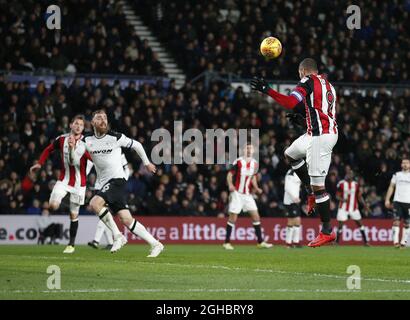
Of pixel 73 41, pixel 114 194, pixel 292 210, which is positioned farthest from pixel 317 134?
pixel 73 41

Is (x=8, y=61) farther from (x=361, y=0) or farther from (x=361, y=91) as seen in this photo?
(x=361, y=0)

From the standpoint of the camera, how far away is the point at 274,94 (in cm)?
1327

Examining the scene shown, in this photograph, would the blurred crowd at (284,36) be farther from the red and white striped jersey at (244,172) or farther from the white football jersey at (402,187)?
the red and white striped jersey at (244,172)

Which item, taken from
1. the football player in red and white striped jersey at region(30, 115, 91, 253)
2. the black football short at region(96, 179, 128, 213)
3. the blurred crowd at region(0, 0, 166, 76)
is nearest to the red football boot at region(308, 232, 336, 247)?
the black football short at region(96, 179, 128, 213)

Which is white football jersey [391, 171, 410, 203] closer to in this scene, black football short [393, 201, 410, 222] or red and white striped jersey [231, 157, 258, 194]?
black football short [393, 201, 410, 222]

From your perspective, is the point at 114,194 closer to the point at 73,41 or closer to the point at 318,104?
the point at 318,104

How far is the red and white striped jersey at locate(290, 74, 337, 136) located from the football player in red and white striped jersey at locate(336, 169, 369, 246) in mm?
12206

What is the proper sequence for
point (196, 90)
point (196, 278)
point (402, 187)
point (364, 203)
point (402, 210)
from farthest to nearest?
point (196, 90) → point (364, 203) → point (402, 210) → point (402, 187) → point (196, 278)

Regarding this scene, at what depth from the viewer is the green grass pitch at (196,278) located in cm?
1043

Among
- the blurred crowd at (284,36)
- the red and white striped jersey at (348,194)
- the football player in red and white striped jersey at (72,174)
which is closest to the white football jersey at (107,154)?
the football player in red and white striped jersey at (72,174)

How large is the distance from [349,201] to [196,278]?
1459cm

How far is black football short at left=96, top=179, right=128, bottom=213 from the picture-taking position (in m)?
15.8

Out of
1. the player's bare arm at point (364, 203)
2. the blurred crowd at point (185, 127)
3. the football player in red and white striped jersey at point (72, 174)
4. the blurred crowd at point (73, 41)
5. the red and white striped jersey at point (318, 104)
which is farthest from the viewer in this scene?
the blurred crowd at point (73, 41)
